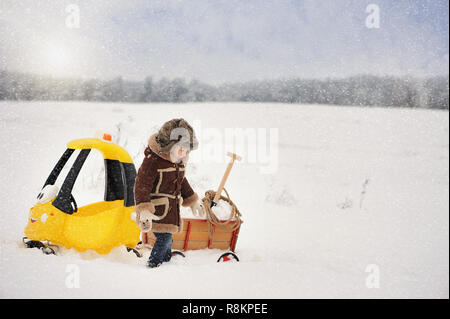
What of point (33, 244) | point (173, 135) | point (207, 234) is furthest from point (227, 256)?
point (33, 244)

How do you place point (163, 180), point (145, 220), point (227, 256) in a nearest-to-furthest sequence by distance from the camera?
point (145, 220), point (163, 180), point (227, 256)

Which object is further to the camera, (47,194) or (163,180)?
(47,194)

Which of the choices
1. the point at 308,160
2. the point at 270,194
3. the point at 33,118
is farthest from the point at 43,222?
the point at 308,160

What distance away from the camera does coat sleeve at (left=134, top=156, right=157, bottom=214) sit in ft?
6.81

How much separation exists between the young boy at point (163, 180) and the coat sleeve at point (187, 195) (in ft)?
0.42

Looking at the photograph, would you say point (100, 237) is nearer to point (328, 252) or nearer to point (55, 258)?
point (55, 258)

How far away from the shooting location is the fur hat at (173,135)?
2.11 meters

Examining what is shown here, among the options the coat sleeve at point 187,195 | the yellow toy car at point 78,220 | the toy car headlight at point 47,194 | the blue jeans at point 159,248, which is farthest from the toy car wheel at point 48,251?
the coat sleeve at point 187,195

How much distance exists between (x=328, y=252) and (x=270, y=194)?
1114 mm

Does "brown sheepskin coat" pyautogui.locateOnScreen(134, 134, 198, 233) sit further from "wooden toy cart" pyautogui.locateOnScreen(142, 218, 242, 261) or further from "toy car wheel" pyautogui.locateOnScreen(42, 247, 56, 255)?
"toy car wheel" pyautogui.locateOnScreen(42, 247, 56, 255)

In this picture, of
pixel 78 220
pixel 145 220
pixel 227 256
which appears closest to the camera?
pixel 145 220

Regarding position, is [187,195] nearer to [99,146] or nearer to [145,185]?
→ [145,185]

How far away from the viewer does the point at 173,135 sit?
2.12 meters

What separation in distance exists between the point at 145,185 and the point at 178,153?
267 mm
